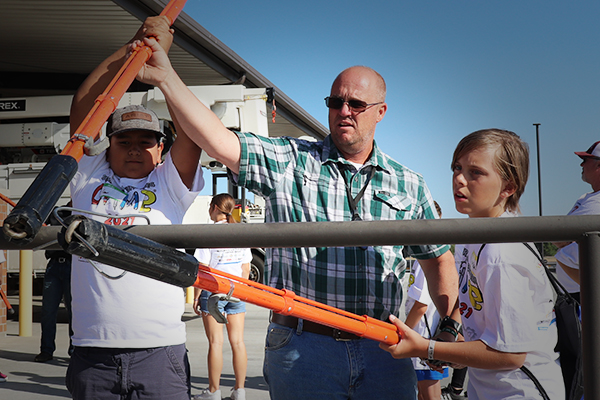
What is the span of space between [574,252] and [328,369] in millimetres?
1606

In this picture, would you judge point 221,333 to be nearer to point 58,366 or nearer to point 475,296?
point 58,366

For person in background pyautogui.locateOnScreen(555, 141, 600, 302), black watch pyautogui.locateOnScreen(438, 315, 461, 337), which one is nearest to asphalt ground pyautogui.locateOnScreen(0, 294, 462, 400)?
person in background pyautogui.locateOnScreen(555, 141, 600, 302)

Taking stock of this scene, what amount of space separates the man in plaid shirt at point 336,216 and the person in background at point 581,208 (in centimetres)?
99

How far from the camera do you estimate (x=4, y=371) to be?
17.9 feet

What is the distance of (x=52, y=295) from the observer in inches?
243

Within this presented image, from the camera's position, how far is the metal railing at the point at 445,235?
1.11 metres

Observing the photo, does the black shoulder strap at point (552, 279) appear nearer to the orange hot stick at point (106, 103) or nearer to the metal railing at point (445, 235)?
the metal railing at point (445, 235)

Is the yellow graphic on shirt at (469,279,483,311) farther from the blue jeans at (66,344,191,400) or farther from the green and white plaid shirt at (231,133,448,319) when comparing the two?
the blue jeans at (66,344,191,400)

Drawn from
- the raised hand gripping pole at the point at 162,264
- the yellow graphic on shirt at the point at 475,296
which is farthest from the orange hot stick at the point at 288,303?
the yellow graphic on shirt at the point at 475,296

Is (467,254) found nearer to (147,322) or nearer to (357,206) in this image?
(357,206)

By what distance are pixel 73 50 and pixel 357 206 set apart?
427 inches

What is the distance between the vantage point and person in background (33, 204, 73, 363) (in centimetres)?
594

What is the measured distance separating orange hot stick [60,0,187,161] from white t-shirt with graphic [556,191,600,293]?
69.4 inches

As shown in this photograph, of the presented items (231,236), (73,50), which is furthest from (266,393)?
(73,50)
